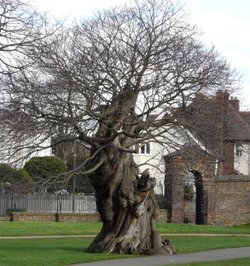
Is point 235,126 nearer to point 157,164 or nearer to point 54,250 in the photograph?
point 157,164

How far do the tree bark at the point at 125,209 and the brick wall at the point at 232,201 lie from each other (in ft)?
74.8

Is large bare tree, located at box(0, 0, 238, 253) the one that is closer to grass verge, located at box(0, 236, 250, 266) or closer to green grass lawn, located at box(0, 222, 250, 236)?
grass verge, located at box(0, 236, 250, 266)

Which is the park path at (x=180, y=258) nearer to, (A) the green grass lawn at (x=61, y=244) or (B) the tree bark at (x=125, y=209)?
(A) the green grass lawn at (x=61, y=244)

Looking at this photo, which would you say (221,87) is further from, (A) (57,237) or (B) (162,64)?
(A) (57,237)

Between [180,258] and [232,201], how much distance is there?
968 inches

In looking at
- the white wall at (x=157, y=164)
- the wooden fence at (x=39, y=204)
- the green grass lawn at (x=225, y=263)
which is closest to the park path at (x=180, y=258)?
the green grass lawn at (x=225, y=263)

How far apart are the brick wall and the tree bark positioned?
2281 centimetres

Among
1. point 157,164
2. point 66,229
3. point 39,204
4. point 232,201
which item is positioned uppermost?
point 157,164

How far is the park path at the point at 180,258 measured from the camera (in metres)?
21.0

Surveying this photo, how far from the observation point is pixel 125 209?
23953mm

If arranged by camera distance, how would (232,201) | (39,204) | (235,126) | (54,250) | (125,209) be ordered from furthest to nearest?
(39,204)
(232,201)
(235,126)
(54,250)
(125,209)

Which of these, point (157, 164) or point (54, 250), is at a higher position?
point (157, 164)

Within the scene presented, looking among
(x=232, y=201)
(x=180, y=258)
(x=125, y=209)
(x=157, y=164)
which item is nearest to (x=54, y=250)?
(x=125, y=209)

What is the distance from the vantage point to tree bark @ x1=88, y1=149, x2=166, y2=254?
77.9 ft
